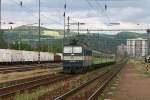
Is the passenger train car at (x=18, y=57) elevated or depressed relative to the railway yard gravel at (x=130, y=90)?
elevated

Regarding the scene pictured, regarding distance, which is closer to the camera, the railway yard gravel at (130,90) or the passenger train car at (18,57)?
the railway yard gravel at (130,90)

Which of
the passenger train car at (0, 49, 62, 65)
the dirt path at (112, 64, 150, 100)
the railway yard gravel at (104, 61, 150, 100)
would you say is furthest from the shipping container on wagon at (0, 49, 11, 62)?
the dirt path at (112, 64, 150, 100)

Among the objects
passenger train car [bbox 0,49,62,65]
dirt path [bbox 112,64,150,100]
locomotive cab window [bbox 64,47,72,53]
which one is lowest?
dirt path [bbox 112,64,150,100]

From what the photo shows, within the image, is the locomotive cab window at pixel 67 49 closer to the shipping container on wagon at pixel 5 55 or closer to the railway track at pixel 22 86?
the railway track at pixel 22 86

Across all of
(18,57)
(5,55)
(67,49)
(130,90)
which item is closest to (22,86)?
(130,90)

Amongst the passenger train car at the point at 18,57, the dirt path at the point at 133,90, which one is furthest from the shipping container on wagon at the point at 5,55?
the dirt path at the point at 133,90

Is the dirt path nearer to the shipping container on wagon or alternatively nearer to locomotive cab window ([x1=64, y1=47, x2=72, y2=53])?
locomotive cab window ([x1=64, y1=47, x2=72, y2=53])

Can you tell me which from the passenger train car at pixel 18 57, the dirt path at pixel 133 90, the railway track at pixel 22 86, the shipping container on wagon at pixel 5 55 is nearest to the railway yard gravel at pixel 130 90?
the dirt path at pixel 133 90

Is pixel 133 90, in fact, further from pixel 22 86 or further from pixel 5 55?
pixel 5 55

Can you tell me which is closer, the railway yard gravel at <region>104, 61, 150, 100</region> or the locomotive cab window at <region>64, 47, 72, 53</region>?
the railway yard gravel at <region>104, 61, 150, 100</region>

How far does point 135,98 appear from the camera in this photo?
18.8 meters

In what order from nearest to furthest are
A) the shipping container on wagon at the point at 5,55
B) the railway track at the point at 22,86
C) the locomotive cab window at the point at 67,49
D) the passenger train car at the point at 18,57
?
the railway track at the point at 22,86, the locomotive cab window at the point at 67,49, the shipping container on wagon at the point at 5,55, the passenger train car at the point at 18,57

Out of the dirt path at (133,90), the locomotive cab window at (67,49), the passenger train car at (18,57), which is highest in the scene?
the locomotive cab window at (67,49)

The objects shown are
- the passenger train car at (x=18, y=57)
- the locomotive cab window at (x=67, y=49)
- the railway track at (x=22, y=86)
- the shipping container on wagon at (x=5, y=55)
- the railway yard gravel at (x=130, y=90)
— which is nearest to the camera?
the railway yard gravel at (x=130, y=90)
